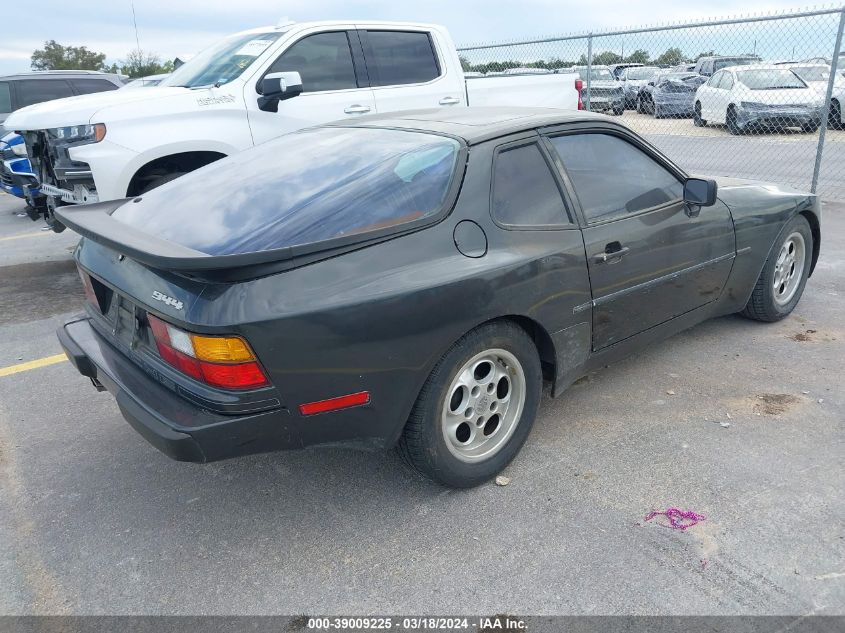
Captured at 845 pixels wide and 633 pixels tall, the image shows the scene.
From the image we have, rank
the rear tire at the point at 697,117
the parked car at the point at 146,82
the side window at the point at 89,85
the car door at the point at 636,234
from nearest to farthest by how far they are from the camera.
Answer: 1. the car door at the point at 636,234
2. the parked car at the point at 146,82
3. the side window at the point at 89,85
4. the rear tire at the point at 697,117

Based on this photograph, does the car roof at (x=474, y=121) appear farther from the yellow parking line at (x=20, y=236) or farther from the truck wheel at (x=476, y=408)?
the yellow parking line at (x=20, y=236)

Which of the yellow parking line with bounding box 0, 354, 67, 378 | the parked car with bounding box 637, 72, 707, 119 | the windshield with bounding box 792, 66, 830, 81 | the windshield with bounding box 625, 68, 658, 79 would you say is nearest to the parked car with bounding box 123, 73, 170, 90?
the yellow parking line with bounding box 0, 354, 67, 378

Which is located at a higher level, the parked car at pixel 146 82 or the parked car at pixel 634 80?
the parked car at pixel 146 82

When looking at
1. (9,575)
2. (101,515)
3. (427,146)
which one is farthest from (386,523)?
(427,146)

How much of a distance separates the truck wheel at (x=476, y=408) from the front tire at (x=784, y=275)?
7.07ft

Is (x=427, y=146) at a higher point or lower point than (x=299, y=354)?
higher

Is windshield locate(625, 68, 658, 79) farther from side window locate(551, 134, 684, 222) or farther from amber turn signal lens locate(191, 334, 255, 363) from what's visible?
amber turn signal lens locate(191, 334, 255, 363)

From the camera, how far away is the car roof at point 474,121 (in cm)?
312

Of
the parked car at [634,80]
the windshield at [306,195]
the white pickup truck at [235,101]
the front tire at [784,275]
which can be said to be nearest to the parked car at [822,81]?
the parked car at [634,80]

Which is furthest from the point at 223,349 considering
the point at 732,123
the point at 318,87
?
the point at 732,123

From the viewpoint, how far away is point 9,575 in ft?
8.50

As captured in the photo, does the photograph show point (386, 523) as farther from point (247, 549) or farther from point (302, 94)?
point (302, 94)

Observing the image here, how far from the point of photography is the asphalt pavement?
2.43 m

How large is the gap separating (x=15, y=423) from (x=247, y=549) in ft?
6.05
